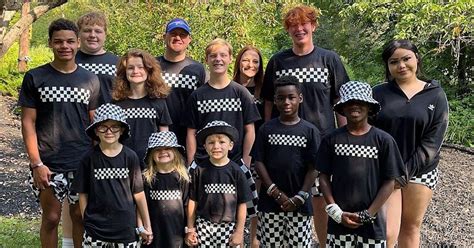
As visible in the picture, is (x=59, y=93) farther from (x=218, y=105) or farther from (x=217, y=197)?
(x=217, y=197)

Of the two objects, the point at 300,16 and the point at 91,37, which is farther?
the point at 91,37

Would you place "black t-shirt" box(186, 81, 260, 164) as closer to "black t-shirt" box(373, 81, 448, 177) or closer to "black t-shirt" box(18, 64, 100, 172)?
"black t-shirt" box(18, 64, 100, 172)

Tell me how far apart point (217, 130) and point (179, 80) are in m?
0.76

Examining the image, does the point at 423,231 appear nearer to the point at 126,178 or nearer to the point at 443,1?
the point at 126,178

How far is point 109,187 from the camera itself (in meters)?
4.41

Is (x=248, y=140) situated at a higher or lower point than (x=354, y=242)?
higher

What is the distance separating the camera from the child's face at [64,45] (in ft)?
15.1

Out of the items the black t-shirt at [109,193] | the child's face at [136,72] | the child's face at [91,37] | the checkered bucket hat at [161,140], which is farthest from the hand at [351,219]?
the child's face at [91,37]

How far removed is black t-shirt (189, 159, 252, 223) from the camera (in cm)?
458

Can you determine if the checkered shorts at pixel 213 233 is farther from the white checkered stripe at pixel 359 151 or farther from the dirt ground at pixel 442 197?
the dirt ground at pixel 442 197

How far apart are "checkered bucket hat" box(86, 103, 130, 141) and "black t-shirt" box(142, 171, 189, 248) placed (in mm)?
425

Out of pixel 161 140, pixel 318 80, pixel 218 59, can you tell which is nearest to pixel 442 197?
pixel 318 80

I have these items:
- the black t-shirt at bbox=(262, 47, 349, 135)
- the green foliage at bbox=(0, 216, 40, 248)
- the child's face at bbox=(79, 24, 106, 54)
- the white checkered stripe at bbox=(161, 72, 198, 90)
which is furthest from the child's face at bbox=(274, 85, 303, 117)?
the green foliage at bbox=(0, 216, 40, 248)

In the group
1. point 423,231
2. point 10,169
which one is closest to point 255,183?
point 423,231
